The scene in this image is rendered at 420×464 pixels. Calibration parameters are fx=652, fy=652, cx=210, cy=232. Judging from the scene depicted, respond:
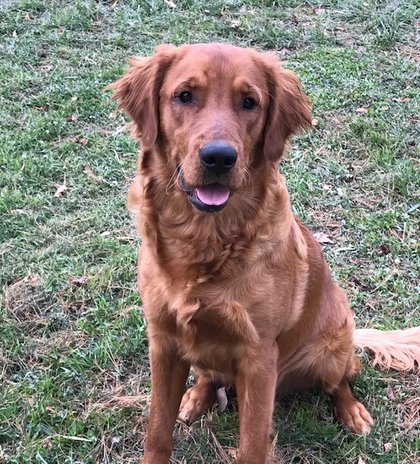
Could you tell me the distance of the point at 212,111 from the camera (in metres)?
2.64

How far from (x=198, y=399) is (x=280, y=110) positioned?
5.19 ft

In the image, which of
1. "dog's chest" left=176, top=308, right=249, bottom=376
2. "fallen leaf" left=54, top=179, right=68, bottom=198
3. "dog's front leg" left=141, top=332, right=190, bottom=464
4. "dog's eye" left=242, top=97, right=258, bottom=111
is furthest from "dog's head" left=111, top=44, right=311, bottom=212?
"fallen leaf" left=54, top=179, right=68, bottom=198

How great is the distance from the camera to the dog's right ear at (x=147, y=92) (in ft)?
9.23

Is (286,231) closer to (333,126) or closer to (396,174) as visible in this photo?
(396,174)

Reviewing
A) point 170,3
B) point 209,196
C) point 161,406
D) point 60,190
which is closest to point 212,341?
point 161,406

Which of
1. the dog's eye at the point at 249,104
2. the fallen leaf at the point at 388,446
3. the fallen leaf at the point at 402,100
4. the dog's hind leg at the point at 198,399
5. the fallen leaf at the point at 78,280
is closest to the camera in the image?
the dog's eye at the point at 249,104

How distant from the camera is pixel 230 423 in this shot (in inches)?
134

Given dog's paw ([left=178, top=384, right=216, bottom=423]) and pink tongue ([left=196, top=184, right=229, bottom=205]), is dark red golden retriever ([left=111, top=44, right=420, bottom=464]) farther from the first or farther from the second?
dog's paw ([left=178, top=384, right=216, bottom=423])

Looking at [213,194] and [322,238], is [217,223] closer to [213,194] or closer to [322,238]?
[213,194]

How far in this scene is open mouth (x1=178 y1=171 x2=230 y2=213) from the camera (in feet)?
8.65

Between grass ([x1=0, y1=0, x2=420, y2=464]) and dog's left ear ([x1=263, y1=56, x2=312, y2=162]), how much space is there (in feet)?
4.83

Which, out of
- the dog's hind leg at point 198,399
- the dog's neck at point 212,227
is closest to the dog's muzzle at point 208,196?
the dog's neck at point 212,227

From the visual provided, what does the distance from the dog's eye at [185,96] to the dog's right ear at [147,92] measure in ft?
0.49

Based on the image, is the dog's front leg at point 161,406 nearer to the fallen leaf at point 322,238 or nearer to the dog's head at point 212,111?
→ the dog's head at point 212,111
